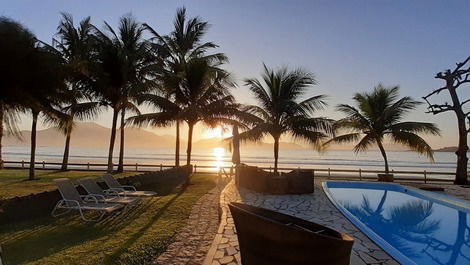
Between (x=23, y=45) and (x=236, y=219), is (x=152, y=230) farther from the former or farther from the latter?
(x=23, y=45)

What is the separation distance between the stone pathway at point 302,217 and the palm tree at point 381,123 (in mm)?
6479

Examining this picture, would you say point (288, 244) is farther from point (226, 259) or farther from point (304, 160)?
point (304, 160)

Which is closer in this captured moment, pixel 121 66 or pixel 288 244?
pixel 288 244

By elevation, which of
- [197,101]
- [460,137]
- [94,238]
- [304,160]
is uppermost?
[197,101]

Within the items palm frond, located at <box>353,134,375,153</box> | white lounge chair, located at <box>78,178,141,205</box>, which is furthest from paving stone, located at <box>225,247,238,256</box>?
palm frond, located at <box>353,134,375,153</box>

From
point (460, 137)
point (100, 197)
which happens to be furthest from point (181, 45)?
point (460, 137)

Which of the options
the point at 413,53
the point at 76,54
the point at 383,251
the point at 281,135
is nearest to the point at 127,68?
the point at 76,54

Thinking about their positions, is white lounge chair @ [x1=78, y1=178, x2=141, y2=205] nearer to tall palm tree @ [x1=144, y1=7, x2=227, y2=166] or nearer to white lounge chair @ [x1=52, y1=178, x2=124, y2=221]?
white lounge chair @ [x1=52, y1=178, x2=124, y2=221]

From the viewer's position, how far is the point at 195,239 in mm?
5387

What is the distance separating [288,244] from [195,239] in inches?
127

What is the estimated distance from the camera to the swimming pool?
5730 millimetres

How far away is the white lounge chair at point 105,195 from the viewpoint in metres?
7.38

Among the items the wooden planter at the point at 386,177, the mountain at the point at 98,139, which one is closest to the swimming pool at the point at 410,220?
the wooden planter at the point at 386,177

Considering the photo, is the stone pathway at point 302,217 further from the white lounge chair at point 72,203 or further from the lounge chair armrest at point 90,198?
the lounge chair armrest at point 90,198
